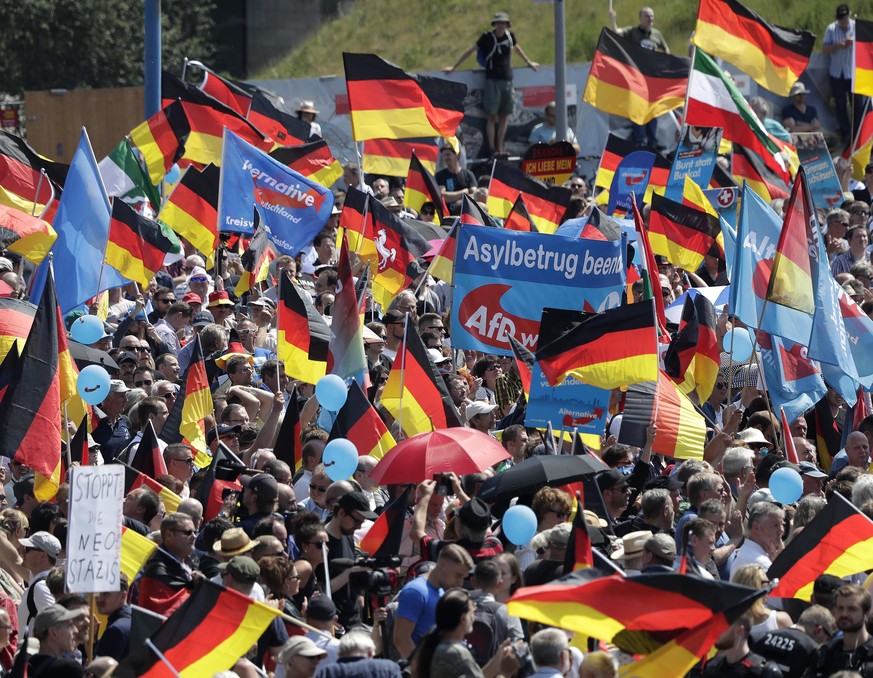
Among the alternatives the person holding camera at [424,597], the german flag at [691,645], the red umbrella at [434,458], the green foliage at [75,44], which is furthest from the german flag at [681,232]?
the green foliage at [75,44]

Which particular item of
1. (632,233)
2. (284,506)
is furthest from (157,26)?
(284,506)

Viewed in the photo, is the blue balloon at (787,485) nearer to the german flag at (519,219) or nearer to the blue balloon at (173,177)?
the german flag at (519,219)

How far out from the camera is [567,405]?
35.3 feet

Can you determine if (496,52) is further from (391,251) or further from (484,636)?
(484,636)

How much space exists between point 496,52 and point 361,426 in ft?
38.8

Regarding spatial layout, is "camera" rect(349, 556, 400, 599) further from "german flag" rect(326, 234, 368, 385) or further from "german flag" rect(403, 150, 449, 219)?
"german flag" rect(403, 150, 449, 219)

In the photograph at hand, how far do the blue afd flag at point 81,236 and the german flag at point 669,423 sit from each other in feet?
16.5

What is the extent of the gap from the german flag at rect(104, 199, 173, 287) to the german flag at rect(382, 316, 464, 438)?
4175mm

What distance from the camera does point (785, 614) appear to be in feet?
26.6

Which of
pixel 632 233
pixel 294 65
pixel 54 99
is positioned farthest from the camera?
pixel 294 65

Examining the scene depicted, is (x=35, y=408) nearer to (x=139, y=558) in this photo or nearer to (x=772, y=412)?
(x=139, y=558)

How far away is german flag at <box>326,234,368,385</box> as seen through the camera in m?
12.1

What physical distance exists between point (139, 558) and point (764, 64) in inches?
423

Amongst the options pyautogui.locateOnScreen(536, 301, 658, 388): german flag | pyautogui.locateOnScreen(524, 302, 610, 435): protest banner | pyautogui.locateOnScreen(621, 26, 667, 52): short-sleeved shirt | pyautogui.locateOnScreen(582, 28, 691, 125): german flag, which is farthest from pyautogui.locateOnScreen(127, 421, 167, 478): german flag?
pyautogui.locateOnScreen(621, 26, 667, 52): short-sleeved shirt
